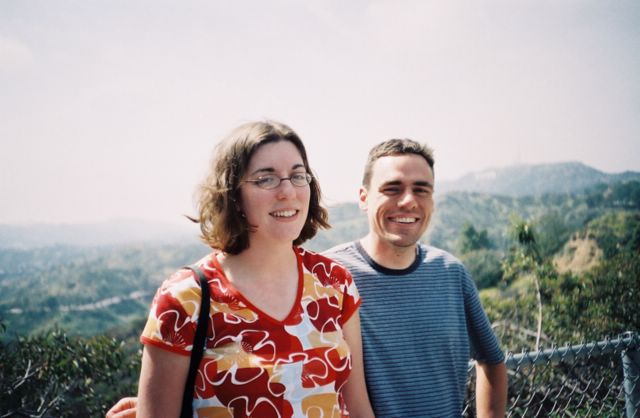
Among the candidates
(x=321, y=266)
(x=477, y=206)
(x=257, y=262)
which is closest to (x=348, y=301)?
(x=321, y=266)

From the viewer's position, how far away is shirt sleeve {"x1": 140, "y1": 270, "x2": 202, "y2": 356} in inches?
46.0

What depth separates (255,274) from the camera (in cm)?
145

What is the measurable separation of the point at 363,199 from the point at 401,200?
303 mm

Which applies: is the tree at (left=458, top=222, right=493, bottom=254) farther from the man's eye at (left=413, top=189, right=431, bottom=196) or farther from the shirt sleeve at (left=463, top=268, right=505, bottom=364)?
the man's eye at (left=413, top=189, right=431, bottom=196)

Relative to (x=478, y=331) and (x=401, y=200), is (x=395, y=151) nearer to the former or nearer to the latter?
(x=401, y=200)

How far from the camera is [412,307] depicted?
188 centimetres

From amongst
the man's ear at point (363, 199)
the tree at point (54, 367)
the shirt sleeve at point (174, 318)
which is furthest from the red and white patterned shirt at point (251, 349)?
the tree at point (54, 367)

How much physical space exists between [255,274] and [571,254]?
21228 mm

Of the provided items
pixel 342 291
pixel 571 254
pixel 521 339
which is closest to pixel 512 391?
pixel 521 339

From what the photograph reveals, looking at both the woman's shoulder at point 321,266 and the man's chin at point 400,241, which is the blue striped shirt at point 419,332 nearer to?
the man's chin at point 400,241

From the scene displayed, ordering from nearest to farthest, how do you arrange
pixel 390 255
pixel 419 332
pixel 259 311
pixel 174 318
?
pixel 174 318 < pixel 259 311 < pixel 419 332 < pixel 390 255

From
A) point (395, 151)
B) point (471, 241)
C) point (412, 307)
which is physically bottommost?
point (471, 241)

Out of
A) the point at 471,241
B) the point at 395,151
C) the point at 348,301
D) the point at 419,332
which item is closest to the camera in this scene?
the point at 348,301

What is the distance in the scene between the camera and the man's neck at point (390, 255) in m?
1.96
